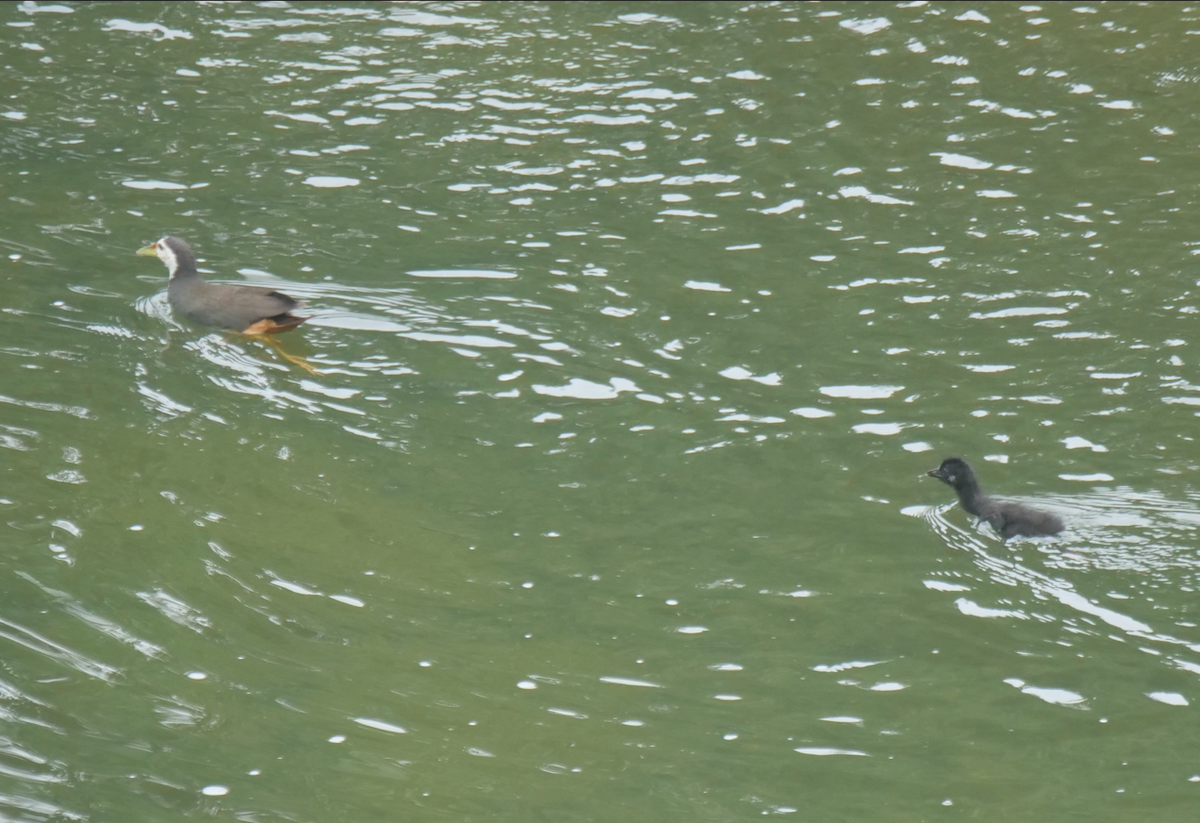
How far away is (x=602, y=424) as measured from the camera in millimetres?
11555

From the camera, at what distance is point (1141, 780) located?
8.10 metres

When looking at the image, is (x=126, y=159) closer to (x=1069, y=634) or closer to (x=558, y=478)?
(x=558, y=478)

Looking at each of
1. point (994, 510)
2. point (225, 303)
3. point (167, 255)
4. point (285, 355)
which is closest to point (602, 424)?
point (285, 355)

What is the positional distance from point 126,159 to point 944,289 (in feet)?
27.7

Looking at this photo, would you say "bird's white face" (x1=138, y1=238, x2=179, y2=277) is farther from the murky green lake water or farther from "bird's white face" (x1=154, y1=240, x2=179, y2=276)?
the murky green lake water

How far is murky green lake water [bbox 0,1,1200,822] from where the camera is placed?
27.1 feet

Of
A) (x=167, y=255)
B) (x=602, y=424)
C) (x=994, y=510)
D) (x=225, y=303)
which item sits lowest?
(x=602, y=424)

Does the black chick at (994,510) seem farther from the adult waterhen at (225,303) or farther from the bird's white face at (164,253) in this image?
the bird's white face at (164,253)

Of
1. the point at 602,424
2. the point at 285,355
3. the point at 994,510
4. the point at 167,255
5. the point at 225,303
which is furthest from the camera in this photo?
the point at 167,255

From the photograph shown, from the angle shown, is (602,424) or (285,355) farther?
(285,355)

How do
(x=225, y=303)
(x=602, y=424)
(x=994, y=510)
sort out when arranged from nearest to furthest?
1. (x=994, y=510)
2. (x=602, y=424)
3. (x=225, y=303)

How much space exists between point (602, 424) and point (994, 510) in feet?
10.0

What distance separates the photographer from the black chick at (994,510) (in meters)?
9.94

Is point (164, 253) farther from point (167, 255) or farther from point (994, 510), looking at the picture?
point (994, 510)
